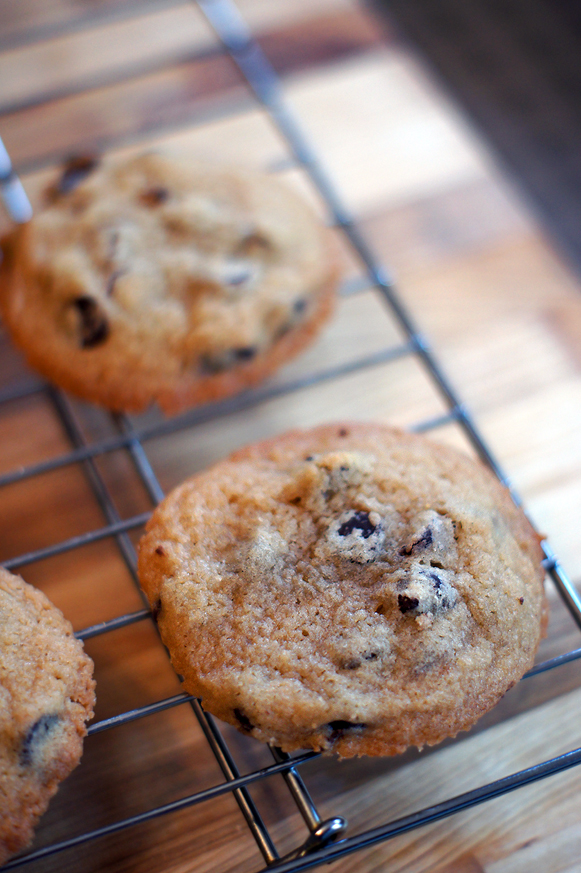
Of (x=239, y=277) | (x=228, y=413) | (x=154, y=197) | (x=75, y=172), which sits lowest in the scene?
(x=228, y=413)

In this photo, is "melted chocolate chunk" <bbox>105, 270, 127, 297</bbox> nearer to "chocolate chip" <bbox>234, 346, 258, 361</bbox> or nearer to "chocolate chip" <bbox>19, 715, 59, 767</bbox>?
"chocolate chip" <bbox>234, 346, 258, 361</bbox>

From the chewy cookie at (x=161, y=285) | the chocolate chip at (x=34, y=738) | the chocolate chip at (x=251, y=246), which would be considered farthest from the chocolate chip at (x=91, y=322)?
the chocolate chip at (x=34, y=738)

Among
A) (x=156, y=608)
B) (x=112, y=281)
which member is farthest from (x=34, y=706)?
(x=112, y=281)

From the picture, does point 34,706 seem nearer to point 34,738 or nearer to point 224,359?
point 34,738

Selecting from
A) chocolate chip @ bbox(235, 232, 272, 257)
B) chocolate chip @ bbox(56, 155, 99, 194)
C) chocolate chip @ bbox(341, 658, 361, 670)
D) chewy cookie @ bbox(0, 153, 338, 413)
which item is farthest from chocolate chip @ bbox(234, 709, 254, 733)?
chocolate chip @ bbox(56, 155, 99, 194)

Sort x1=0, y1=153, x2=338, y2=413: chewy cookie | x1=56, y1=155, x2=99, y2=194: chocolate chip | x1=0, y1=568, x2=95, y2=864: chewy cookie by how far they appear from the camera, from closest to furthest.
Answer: x1=0, y1=568, x2=95, y2=864: chewy cookie, x1=0, y1=153, x2=338, y2=413: chewy cookie, x1=56, y1=155, x2=99, y2=194: chocolate chip

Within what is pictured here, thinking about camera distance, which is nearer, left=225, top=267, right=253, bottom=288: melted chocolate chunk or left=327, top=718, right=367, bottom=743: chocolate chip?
left=327, top=718, right=367, bottom=743: chocolate chip

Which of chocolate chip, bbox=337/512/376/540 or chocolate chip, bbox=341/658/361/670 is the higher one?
chocolate chip, bbox=337/512/376/540

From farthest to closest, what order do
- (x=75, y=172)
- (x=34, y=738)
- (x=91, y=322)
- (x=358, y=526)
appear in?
1. (x=75, y=172)
2. (x=91, y=322)
3. (x=358, y=526)
4. (x=34, y=738)
